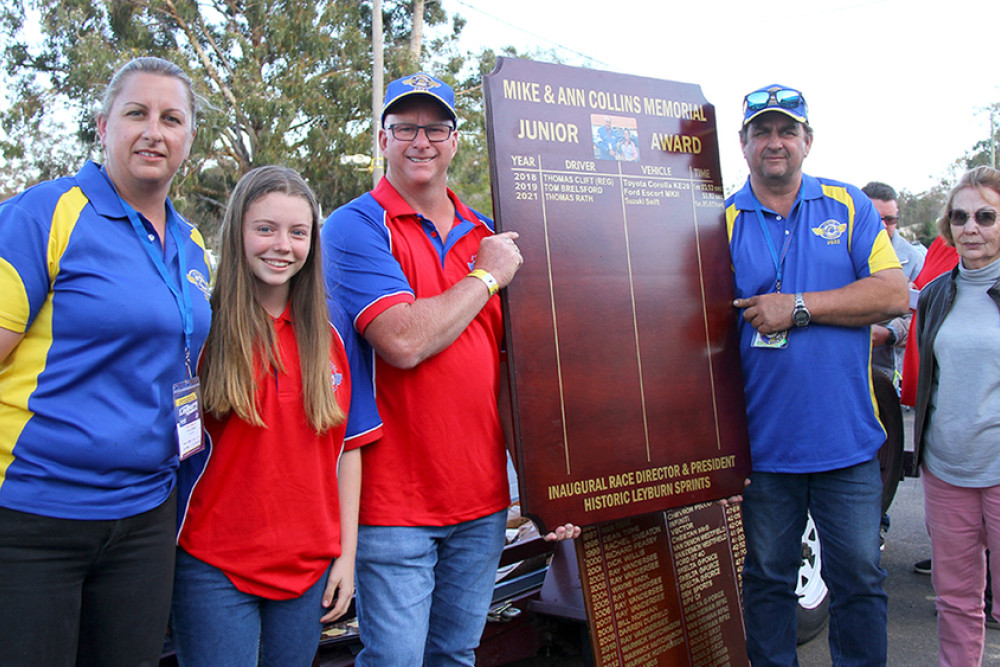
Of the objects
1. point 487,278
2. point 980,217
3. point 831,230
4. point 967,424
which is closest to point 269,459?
point 487,278

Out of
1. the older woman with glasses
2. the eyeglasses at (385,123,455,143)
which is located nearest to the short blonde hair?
the older woman with glasses

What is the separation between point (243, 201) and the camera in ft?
7.20

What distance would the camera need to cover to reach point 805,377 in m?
2.88

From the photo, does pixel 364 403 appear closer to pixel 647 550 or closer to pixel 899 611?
pixel 647 550

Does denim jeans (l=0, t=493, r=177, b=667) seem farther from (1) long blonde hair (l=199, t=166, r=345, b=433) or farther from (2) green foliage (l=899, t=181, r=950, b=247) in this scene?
(2) green foliage (l=899, t=181, r=950, b=247)

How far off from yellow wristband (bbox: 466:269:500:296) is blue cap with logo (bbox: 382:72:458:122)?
1.72 ft

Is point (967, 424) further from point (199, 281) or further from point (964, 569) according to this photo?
point (199, 281)

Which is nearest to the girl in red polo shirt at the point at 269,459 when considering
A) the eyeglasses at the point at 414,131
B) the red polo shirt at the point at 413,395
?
the red polo shirt at the point at 413,395

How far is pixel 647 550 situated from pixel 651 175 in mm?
1531

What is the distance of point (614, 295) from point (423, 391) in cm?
85

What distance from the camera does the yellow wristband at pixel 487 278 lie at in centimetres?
237

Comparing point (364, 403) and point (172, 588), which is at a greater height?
point (364, 403)

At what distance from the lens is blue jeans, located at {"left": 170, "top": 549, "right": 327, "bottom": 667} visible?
199 cm

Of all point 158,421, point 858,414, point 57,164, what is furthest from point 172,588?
point 57,164
